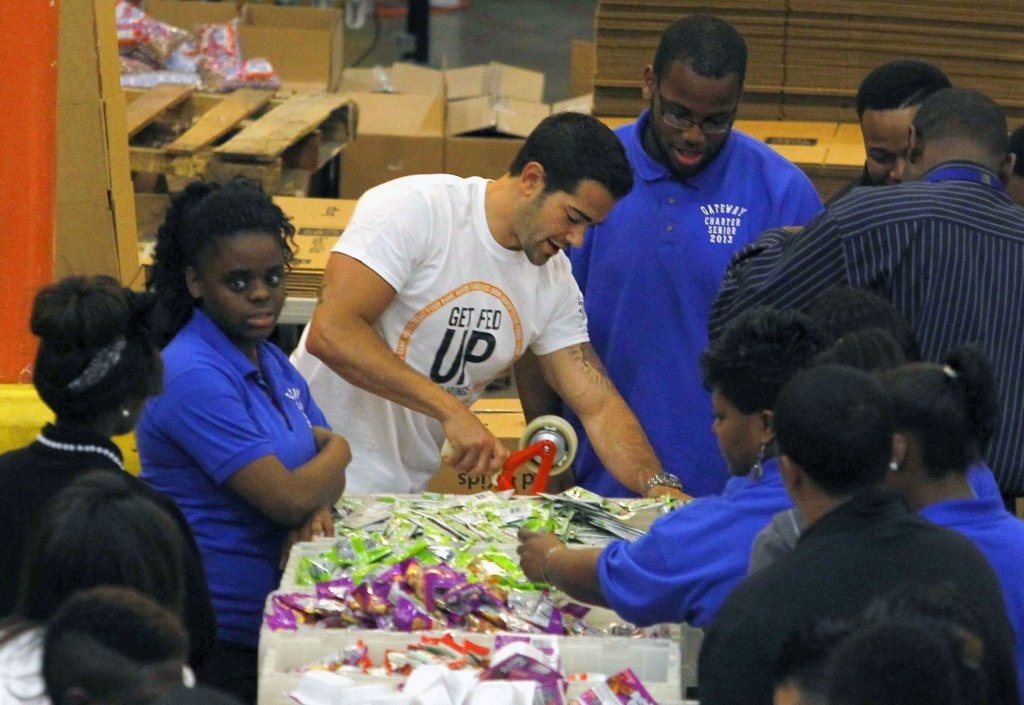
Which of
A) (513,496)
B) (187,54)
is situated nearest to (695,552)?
(513,496)

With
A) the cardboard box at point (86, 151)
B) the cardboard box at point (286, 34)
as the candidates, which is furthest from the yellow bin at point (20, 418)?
the cardboard box at point (286, 34)

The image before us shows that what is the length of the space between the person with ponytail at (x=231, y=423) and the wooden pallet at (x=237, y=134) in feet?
9.54

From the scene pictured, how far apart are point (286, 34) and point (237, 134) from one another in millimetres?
2292

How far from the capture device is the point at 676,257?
423 centimetres

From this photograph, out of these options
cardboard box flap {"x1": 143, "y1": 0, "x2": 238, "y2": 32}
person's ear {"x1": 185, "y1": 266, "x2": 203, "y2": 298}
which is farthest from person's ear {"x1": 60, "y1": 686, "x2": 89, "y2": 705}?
cardboard box flap {"x1": 143, "y1": 0, "x2": 238, "y2": 32}

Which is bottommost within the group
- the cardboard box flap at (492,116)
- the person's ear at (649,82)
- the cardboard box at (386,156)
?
the cardboard box at (386,156)

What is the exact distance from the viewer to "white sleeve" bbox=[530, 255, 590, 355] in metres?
4.10

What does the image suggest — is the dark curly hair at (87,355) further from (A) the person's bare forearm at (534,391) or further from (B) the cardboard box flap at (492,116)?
(B) the cardboard box flap at (492,116)

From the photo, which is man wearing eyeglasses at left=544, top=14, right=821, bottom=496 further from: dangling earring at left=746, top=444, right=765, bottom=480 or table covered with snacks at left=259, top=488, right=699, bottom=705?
→ dangling earring at left=746, top=444, right=765, bottom=480

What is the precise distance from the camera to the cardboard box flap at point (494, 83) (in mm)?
8711

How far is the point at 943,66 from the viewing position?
6449 mm

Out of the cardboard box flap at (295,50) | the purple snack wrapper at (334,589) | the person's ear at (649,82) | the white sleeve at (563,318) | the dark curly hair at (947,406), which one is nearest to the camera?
the dark curly hair at (947,406)

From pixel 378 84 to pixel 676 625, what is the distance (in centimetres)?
658

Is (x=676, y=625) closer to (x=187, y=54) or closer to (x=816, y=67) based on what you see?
(x=816, y=67)
